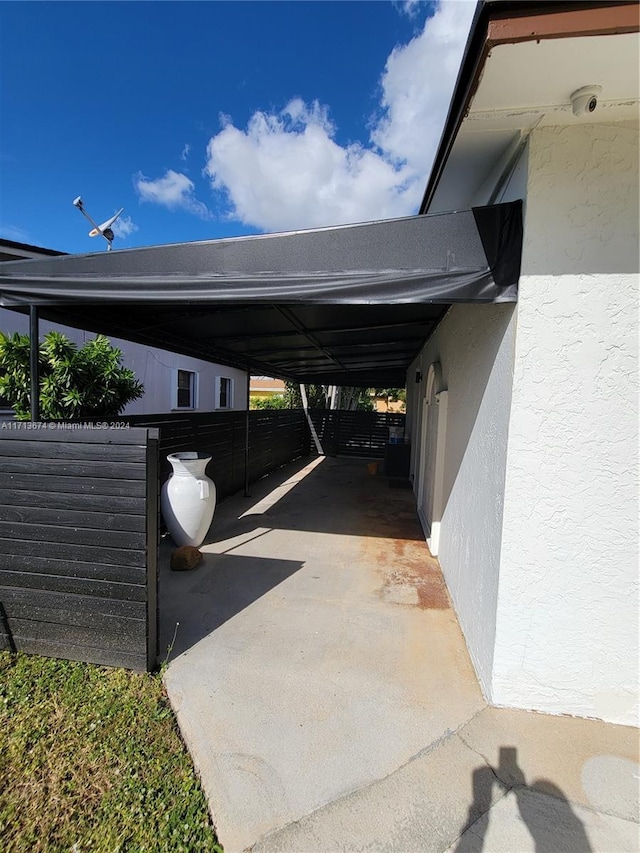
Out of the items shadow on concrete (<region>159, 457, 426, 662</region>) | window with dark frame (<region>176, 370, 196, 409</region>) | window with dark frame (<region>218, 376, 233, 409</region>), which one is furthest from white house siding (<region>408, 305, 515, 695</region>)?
window with dark frame (<region>218, 376, 233, 409</region>)

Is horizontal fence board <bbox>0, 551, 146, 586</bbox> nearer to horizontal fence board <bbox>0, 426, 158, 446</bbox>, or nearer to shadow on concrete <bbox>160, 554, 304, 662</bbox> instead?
shadow on concrete <bbox>160, 554, 304, 662</bbox>

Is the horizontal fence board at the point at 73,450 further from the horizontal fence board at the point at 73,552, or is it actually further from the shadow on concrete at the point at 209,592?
the shadow on concrete at the point at 209,592

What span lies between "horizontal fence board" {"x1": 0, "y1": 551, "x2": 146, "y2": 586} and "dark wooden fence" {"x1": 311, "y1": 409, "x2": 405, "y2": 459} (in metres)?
11.2

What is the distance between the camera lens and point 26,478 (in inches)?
101

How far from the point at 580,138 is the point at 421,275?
3.37ft

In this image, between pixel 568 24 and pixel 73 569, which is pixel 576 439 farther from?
pixel 73 569

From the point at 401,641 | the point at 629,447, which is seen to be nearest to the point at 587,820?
the point at 401,641

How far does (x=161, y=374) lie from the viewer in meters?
10.6

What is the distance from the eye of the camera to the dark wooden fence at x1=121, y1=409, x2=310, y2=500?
512 centimetres

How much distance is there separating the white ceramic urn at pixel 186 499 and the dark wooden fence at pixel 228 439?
0.61m

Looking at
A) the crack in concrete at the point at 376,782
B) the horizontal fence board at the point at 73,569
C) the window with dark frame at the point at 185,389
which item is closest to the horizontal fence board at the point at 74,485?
the horizontal fence board at the point at 73,569

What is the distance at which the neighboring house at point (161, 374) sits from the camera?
23.0ft

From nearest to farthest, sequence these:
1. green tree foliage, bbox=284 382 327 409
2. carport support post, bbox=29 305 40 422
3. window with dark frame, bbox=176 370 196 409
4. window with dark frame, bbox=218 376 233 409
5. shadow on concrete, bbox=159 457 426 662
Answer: carport support post, bbox=29 305 40 422
shadow on concrete, bbox=159 457 426 662
window with dark frame, bbox=176 370 196 409
window with dark frame, bbox=218 376 233 409
green tree foliage, bbox=284 382 327 409

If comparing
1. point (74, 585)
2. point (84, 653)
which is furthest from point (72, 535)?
point (84, 653)
